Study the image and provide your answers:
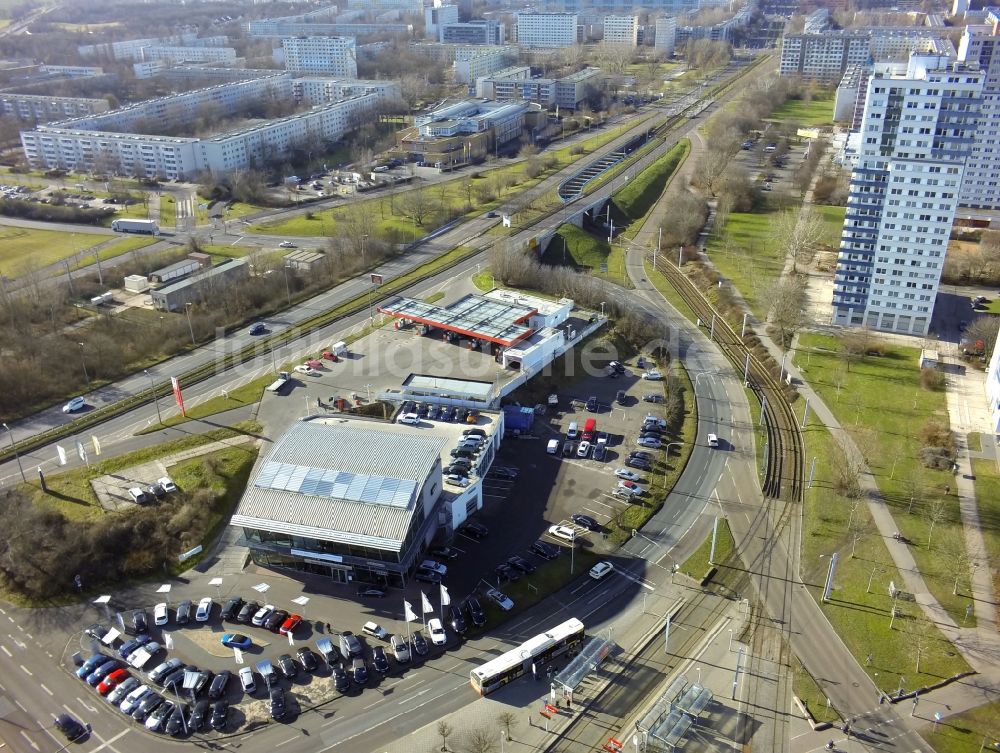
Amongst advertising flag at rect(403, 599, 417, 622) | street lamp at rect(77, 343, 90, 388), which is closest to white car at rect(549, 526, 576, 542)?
advertising flag at rect(403, 599, 417, 622)

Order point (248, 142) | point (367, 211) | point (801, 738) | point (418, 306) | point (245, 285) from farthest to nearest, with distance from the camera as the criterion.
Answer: point (248, 142)
point (367, 211)
point (245, 285)
point (418, 306)
point (801, 738)

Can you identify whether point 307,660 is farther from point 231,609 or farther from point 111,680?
point 111,680

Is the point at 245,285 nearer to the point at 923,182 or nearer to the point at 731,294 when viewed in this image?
the point at 731,294

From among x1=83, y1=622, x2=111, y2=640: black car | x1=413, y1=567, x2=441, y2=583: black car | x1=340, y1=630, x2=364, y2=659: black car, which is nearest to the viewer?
x1=340, y1=630, x2=364, y2=659: black car

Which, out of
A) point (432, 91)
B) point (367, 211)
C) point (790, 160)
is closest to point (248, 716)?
point (367, 211)

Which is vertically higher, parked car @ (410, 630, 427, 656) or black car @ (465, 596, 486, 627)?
black car @ (465, 596, 486, 627)

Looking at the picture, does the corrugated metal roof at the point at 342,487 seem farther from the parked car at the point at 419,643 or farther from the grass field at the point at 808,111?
the grass field at the point at 808,111

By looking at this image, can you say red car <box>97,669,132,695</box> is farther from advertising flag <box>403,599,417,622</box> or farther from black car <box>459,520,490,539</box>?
black car <box>459,520,490,539</box>

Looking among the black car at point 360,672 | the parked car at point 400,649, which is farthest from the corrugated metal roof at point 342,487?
the black car at point 360,672
